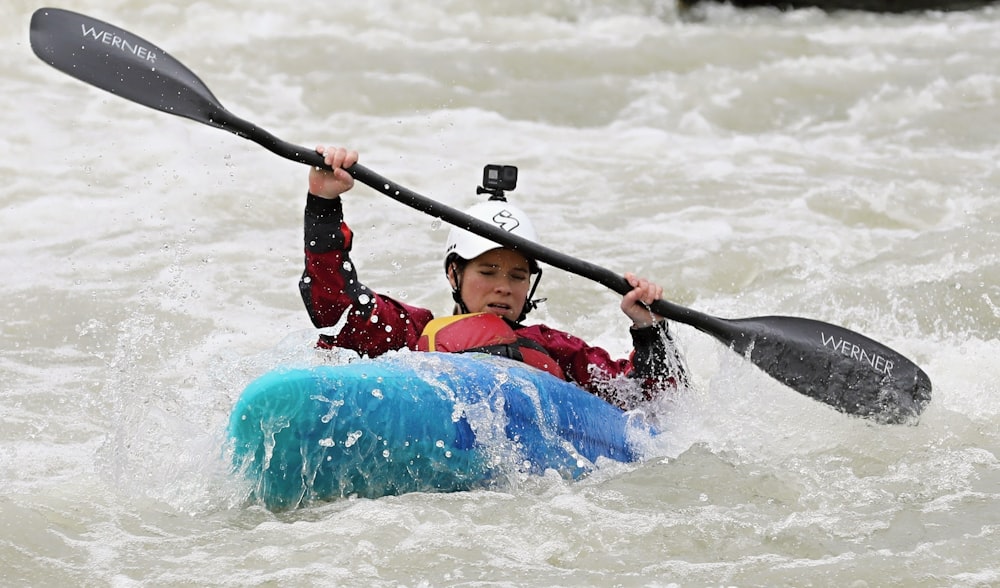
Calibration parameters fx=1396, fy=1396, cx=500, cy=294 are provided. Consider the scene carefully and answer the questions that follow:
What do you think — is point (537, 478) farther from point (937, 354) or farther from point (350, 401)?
point (937, 354)

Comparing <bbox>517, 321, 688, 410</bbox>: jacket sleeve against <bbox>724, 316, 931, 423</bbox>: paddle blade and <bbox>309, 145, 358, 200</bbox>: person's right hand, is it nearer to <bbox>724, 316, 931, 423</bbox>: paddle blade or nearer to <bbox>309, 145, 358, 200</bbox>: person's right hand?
<bbox>724, 316, 931, 423</bbox>: paddle blade

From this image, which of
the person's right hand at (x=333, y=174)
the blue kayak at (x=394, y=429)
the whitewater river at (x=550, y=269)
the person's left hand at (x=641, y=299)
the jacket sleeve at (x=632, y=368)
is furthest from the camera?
the jacket sleeve at (x=632, y=368)

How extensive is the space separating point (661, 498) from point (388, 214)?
4.48 metres

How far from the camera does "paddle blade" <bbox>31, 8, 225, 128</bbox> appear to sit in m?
4.87

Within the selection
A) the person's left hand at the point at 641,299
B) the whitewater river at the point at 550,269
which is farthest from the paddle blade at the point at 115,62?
the person's left hand at the point at 641,299

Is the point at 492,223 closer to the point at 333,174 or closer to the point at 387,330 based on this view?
the point at 387,330

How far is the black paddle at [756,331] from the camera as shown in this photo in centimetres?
488

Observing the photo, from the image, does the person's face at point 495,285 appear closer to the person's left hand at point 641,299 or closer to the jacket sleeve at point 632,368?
the jacket sleeve at point 632,368

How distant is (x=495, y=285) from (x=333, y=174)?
69cm

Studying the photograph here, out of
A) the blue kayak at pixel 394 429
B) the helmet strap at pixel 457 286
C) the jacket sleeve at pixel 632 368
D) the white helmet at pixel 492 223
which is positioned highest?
the white helmet at pixel 492 223

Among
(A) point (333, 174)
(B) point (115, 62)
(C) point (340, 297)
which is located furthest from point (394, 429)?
(B) point (115, 62)

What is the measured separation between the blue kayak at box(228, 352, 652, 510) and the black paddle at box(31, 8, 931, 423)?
2.98 ft

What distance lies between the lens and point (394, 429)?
12.8 ft

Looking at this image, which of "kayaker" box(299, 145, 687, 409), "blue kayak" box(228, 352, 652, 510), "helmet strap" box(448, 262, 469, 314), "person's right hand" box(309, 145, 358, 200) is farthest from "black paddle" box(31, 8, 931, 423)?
"blue kayak" box(228, 352, 652, 510)
